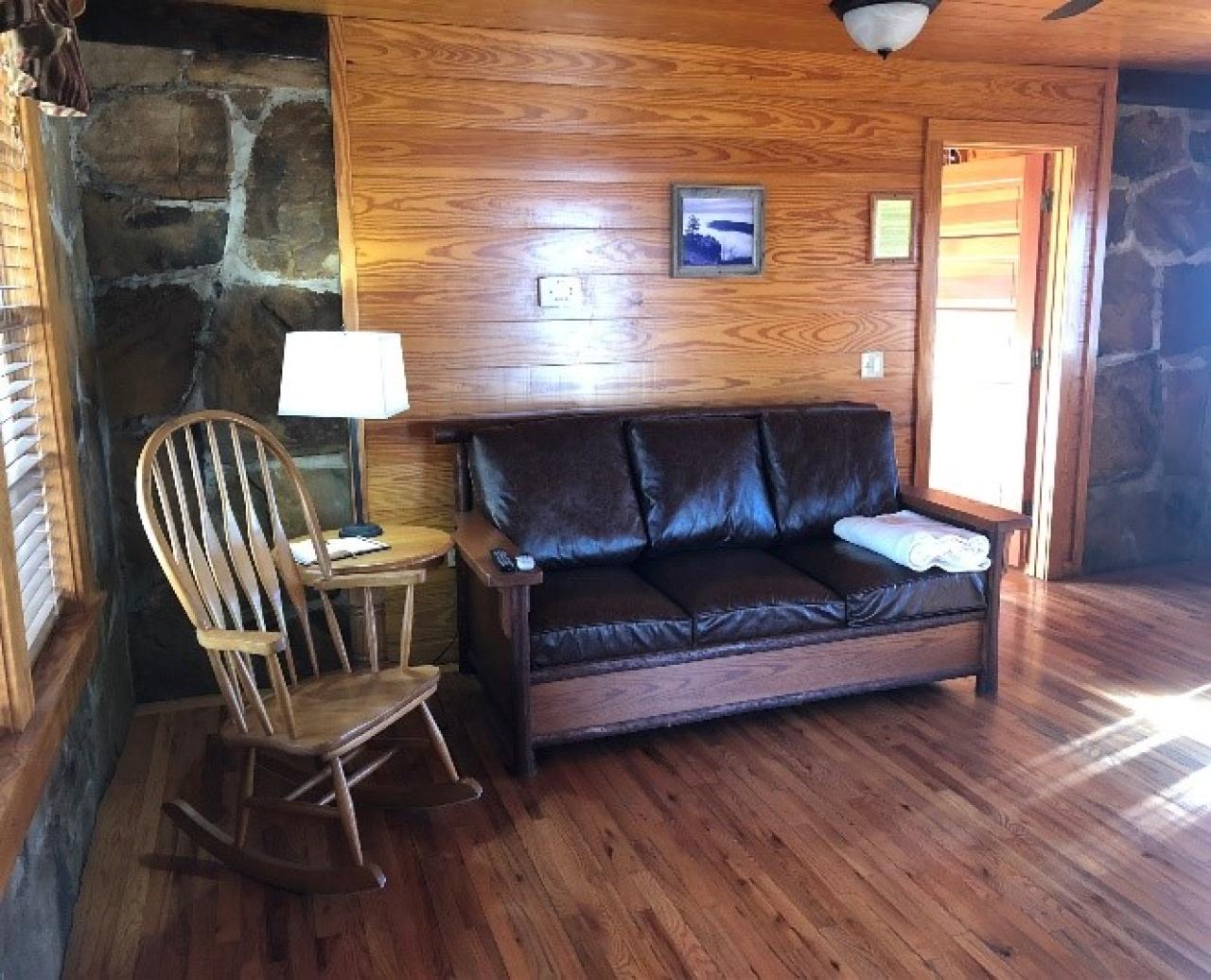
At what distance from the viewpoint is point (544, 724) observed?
2816 millimetres

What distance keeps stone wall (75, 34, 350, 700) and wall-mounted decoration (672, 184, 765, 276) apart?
1.22 meters

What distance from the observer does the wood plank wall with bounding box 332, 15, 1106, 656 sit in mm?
3326

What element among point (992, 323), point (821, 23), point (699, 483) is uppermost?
point (821, 23)

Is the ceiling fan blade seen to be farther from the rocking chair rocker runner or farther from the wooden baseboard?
the rocking chair rocker runner

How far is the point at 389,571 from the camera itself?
2.67 meters

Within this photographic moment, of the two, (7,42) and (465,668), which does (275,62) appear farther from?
(465,668)

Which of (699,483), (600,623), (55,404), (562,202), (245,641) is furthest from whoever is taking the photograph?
(562,202)

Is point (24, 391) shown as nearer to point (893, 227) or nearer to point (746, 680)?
point (746, 680)

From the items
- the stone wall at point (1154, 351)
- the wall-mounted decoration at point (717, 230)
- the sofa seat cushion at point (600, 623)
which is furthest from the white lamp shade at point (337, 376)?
the stone wall at point (1154, 351)

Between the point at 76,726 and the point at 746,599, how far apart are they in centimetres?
178

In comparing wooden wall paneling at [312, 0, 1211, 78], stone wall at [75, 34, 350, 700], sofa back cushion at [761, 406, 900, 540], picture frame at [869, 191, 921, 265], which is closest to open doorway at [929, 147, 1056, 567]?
picture frame at [869, 191, 921, 265]

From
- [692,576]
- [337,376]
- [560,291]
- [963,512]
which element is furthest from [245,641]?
[963,512]

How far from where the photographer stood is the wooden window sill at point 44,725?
1651mm

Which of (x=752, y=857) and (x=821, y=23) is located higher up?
(x=821, y=23)
